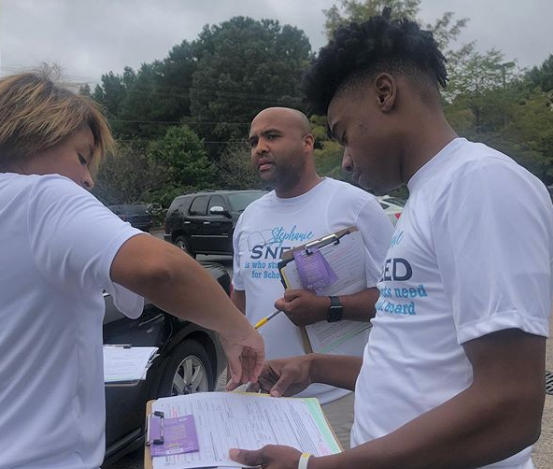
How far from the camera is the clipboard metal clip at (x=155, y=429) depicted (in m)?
1.35

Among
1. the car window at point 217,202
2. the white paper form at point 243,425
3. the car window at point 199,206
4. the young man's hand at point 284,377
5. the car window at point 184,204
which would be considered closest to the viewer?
the white paper form at point 243,425

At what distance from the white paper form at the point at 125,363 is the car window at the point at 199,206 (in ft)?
40.1

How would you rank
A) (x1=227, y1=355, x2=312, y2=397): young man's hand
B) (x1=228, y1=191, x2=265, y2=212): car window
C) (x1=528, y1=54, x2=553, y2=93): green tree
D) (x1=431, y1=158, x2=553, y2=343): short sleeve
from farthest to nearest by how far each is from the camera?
(x1=528, y1=54, x2=553, y2=93): green tree
(x1=228, y1=191, x2=265, y2=212): car window
(x1=227, y1=355, x2=312, y2=397): young man's hand
(x1=431, y1=158, x2=553, y2=343): short sleeve

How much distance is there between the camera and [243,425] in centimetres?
143

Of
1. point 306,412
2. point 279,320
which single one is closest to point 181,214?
point 279,320

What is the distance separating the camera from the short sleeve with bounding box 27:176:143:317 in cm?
115

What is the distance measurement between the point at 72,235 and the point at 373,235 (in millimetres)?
1646

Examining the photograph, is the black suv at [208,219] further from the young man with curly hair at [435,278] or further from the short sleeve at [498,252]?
the short sleeve at [498,252]

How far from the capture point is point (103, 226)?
3.82ft

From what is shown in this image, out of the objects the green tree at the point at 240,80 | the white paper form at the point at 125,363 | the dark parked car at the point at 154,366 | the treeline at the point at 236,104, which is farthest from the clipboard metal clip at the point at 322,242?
the green tree at the point at 240,80

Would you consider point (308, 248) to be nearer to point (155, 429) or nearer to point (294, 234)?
point (294, 234)

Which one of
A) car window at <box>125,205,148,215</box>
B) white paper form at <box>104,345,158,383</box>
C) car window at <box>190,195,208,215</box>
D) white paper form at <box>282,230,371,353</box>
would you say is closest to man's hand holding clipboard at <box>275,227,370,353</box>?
white paper form at <box>282,230,371,353</box>

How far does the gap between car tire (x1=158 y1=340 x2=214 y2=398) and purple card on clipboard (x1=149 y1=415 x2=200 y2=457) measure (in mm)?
2477

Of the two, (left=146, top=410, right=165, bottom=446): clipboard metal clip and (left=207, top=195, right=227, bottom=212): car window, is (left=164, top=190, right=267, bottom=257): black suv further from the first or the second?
(left=146, top=410, right=165, bottom=446): clipboard metal clip
